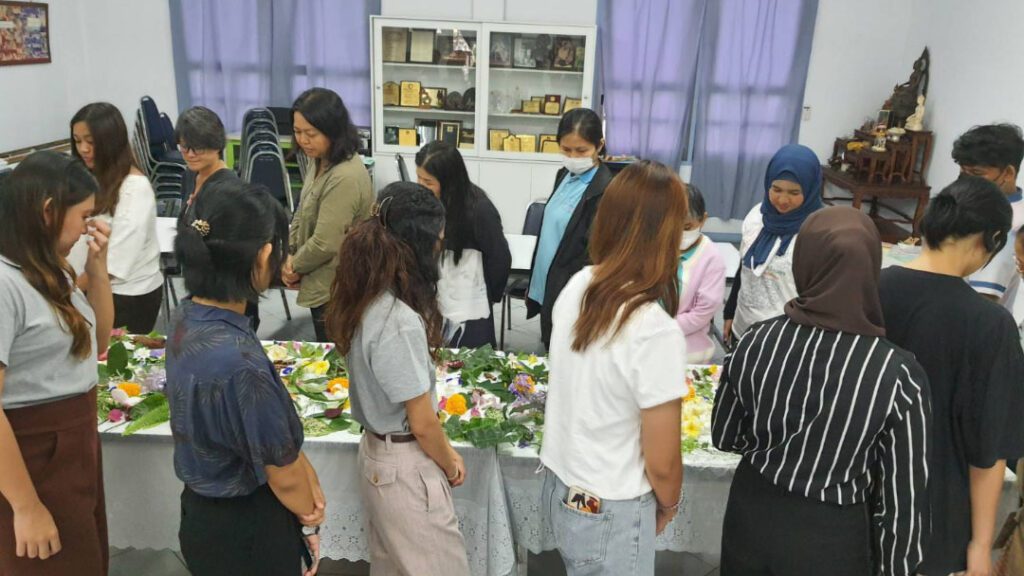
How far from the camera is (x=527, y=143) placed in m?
6.12

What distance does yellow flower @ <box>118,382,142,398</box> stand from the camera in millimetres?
2115

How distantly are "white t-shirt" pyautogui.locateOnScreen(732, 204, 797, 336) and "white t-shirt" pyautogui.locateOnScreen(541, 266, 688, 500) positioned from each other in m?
1.02

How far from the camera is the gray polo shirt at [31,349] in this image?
142 cm

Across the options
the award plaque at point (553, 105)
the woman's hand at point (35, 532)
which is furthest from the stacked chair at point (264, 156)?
the woman's hand at point (35, 532)

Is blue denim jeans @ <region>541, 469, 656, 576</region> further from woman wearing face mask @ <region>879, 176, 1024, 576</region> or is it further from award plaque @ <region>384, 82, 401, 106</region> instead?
award plaque @ <region>384, 82, 401, 106</region>

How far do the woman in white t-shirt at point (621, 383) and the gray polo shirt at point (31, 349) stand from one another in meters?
1.04

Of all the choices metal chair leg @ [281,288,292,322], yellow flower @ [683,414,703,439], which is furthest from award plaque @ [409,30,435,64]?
yellow flower @ [683,414,703,439]

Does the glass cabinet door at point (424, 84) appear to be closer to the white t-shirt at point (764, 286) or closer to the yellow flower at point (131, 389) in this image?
the white t-shirt at point (764, 286)

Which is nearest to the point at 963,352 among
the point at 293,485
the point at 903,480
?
the point at 903,480

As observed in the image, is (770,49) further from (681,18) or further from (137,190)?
(137,190)

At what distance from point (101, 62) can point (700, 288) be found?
240 inches

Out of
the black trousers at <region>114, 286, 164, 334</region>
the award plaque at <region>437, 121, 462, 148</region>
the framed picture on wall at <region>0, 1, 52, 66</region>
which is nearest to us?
the black trousers at <region>114, 286, 164, 334</region>

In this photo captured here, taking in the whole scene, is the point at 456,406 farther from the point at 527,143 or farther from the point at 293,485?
the point at 527,143

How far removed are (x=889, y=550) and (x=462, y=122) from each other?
5250mm
